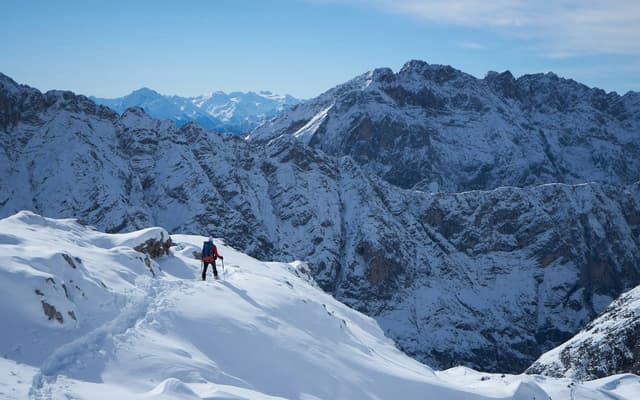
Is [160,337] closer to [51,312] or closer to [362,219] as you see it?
[51,312]

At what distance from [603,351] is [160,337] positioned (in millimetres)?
69707

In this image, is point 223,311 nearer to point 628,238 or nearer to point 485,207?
point 485,207

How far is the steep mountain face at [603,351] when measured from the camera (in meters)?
68.6

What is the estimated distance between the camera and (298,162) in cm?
16412

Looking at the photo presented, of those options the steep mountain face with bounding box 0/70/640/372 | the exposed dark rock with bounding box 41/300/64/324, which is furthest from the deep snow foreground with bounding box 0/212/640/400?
the steep mountain face with bounding box 0/70/640/372

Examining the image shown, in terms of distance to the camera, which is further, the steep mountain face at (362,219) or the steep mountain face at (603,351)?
the steep mountain face at (362,219)

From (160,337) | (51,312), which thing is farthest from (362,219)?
(51,312)

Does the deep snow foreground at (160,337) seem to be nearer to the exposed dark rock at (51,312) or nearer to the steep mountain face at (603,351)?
the exposed dark rock at (51,312)

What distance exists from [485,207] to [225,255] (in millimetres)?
144240

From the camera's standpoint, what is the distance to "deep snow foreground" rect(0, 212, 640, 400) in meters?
16.3

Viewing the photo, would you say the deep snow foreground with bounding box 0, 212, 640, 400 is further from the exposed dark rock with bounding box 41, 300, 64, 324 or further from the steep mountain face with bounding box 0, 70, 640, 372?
the steep mountain face with bounding box 0, 70, 640, 372

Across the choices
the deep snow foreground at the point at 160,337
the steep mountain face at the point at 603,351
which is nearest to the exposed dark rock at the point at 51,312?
the deep snow foreground at the point at 160,337

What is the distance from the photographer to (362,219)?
154m

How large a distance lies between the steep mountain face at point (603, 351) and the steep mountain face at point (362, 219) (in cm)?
5400
